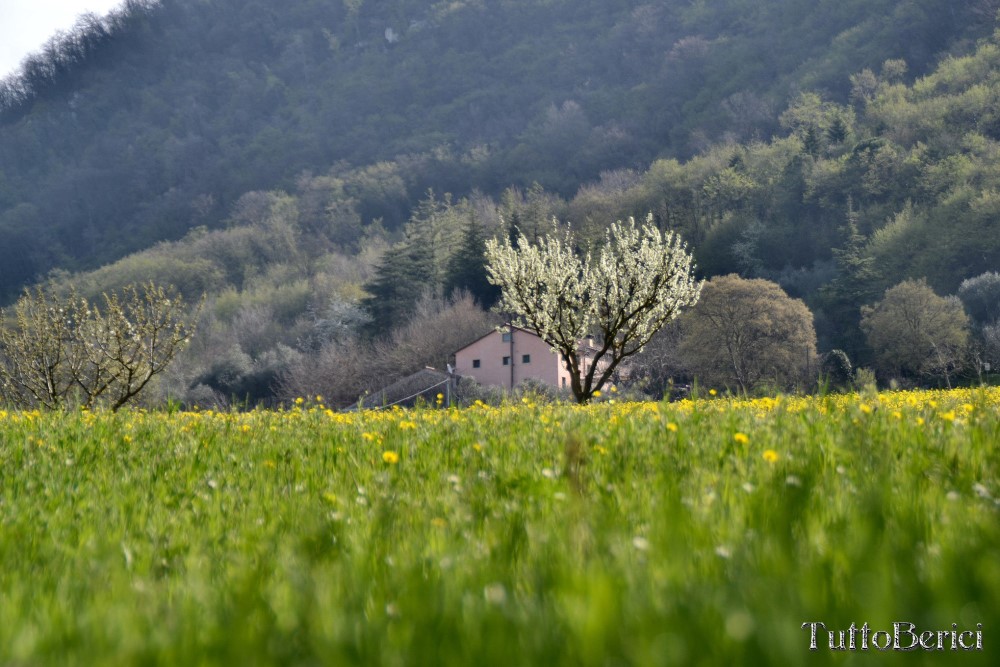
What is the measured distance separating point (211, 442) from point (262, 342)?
96046 mm

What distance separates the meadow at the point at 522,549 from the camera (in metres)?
1.56

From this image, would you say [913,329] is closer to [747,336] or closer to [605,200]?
[747,336]

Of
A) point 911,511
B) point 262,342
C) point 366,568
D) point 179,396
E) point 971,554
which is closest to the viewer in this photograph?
point 971,554

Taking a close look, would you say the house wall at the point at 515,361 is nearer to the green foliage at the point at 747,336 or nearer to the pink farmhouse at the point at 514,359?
the pink farmhouse at the point at 514,359

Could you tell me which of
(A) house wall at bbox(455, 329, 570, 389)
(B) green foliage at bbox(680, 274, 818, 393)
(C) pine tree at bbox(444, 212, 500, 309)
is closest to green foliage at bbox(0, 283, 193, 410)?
(B) green foliage at bbox(680, 274, 818, 393)

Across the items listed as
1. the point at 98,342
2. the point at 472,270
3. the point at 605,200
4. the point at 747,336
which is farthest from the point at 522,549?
the point at 605,200

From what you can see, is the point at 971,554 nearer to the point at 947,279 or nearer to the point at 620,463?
the point at 620,463

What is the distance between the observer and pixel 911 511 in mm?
2580

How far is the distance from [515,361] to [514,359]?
0.64 feet

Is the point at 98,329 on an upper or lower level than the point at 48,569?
upper

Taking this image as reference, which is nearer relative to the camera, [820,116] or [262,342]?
[262,342]

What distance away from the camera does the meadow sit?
156 cm

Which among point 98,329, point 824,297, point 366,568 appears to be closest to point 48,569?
point 366,568

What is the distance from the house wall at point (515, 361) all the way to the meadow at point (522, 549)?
2557 inches
